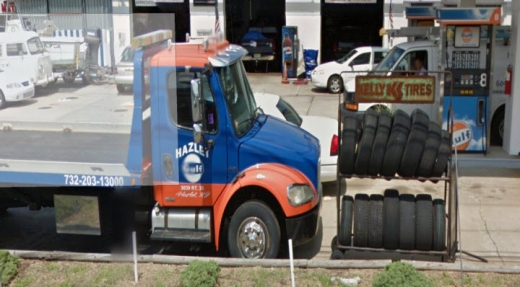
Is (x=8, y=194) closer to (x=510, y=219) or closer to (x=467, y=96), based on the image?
(x=510, y=219)

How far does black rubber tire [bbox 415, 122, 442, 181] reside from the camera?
7.64 meters

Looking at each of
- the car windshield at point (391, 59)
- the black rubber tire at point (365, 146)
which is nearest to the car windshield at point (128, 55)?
the black rubber tire at point (365, 146)

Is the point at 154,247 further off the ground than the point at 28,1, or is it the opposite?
the point at 28,1

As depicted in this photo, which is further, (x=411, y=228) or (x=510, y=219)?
(x=510, y=219)

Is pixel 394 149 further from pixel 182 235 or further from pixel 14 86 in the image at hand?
pixel 14 86

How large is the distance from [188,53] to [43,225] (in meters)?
3.94

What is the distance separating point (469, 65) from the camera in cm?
1248

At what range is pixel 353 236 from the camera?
800 centimetres

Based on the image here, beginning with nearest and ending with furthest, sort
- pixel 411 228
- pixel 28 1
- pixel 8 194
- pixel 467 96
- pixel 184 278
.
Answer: pixel 184 278 → pixel 411 228 → pixel 8 194 → pixel 467 96 → pixel 28 1

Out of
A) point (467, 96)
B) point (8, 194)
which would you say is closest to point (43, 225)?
point (8, 194)

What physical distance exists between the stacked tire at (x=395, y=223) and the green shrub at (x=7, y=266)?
382cm

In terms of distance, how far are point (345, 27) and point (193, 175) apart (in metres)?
21.8

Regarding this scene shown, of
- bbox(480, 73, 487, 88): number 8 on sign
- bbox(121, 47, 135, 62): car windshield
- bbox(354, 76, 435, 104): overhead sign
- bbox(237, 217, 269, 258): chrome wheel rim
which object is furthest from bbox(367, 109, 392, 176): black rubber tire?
bbox(480, 73, 487, 88): number 8 on sign

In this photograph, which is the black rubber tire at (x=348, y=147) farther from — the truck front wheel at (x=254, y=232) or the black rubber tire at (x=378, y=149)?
the truck front wheel at (x=254, y=232)
